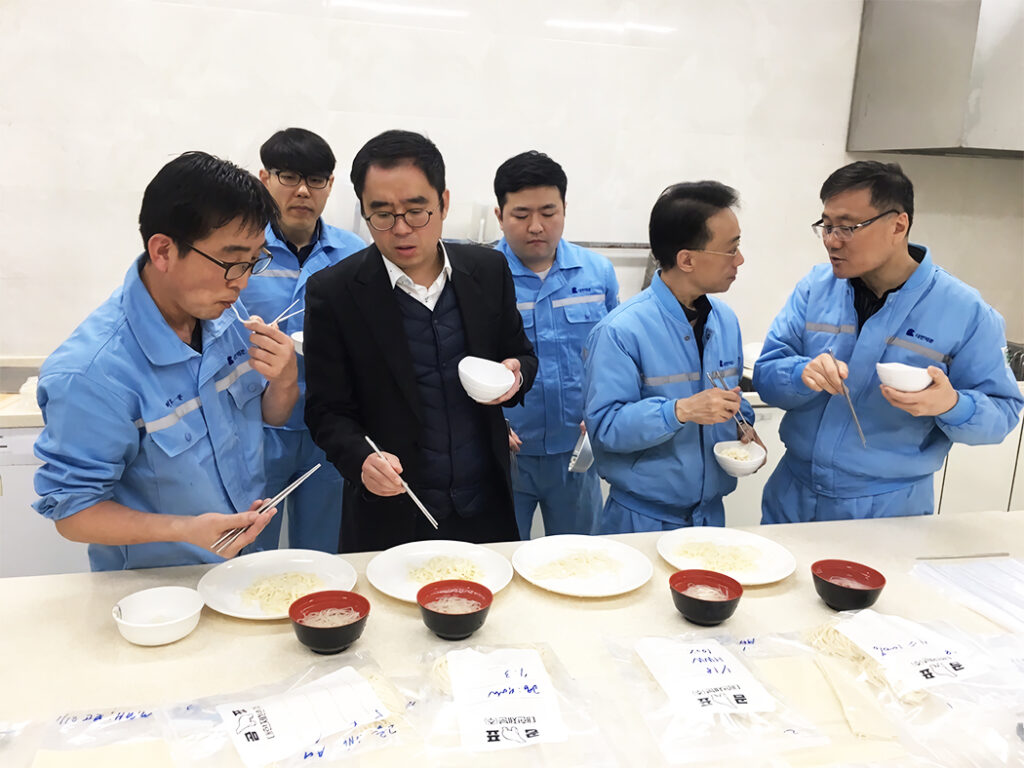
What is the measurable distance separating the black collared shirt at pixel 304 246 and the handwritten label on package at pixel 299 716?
1713 millimetres

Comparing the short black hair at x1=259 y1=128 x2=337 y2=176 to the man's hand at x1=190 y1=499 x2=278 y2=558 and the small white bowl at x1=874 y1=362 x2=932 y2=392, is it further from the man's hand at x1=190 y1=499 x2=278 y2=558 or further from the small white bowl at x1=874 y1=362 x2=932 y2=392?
the small white bowl at x1=874 y1=362 x2=932 y2=392

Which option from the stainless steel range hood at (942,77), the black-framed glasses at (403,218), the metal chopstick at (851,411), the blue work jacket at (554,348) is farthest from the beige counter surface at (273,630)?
the stainless steel range hood at (942,77)

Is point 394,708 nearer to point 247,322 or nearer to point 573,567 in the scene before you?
point 573,567

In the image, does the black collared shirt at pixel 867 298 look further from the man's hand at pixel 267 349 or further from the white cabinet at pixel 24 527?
the white cabinet at pixel 24 527

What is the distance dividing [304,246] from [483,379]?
3.77ft

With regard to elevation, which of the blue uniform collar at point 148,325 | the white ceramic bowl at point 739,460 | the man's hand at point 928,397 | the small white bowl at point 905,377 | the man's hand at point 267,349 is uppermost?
the blue uniform collar at point 148,325

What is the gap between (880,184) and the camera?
2.12 metres

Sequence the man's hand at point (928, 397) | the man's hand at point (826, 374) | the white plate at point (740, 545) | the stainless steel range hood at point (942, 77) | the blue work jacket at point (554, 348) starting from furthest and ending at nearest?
1. the stainless steel range hood at point (942, 77)
2. the blue work jacket at point (554, 348)
3. the man's hand at point (826, 374)
4. the man's hand at point (928, 397)
5. the white plate at point (740, 545)

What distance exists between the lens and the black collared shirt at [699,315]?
227 centimetres

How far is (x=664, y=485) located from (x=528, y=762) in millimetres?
1146

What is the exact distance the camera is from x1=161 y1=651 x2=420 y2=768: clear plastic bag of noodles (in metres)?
1.12

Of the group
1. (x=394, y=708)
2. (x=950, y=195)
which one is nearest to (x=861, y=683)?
(x=394, y=708)

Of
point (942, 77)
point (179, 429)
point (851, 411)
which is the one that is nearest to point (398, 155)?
point (179, 429)

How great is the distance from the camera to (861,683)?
4.40 ft
